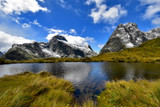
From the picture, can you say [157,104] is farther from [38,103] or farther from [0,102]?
[0,102]

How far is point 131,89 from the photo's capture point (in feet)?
32.3

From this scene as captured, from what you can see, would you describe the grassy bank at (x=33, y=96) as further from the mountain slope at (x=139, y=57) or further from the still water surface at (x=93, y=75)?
the mountain slope at (x=139, y=57)

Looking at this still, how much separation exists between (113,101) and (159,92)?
4076 mm

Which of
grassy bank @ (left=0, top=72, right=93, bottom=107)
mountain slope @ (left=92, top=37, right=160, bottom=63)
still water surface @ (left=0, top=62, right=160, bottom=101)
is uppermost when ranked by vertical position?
mountain slope @ (left=92, top=37, right=160, bottom=63)

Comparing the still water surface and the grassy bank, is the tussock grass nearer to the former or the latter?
the grassy bank

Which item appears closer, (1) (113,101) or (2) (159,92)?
(2) (159,92)

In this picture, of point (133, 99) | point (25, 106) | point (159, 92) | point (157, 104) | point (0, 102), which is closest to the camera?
point (0, 102)

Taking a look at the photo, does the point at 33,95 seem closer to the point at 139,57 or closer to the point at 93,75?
the point at 93,75

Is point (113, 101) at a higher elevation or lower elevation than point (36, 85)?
lower

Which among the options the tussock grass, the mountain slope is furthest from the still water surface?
the mountain slope

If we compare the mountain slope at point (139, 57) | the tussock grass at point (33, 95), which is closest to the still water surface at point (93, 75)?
the tussock grass at point (33, 95)

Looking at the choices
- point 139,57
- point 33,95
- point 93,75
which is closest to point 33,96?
point 33,95

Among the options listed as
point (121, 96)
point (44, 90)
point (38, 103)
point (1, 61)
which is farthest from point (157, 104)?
point (1, 61)

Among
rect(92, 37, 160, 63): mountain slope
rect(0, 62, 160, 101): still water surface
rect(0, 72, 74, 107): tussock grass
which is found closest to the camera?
rect(0, 72, 74, 107): tussock grass
